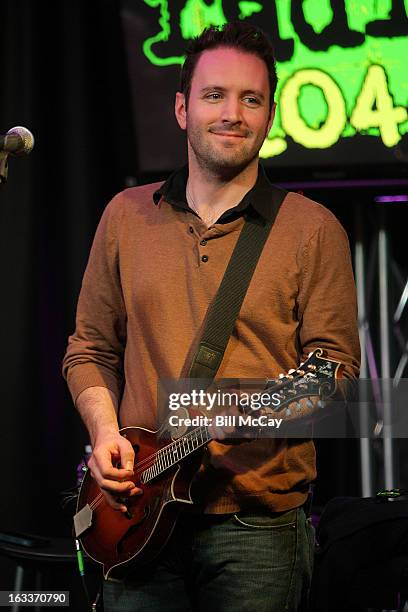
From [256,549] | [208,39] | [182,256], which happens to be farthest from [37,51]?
[256,549]

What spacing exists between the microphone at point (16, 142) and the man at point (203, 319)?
51 centimetres

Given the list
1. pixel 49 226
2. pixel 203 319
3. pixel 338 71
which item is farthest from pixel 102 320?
pixel 49 226

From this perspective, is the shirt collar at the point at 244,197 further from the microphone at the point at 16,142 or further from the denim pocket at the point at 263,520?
the denim pocket at the point at 263,520

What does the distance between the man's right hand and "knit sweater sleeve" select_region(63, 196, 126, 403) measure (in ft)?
0.82

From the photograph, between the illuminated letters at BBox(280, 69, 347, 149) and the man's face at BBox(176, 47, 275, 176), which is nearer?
the man's face at BBox(176, 47, 275, 176)

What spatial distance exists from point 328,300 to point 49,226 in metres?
2.31

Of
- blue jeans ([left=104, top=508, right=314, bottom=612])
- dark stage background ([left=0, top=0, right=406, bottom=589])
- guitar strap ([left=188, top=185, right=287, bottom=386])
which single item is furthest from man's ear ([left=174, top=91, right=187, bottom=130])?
dark stage background ([left=0, top=0, right=406, bottom=589])

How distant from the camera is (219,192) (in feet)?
8.28

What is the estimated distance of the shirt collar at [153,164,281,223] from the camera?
245 cm

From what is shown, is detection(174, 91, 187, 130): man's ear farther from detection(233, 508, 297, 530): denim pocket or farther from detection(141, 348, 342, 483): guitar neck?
detection(233, 508, 297, 530): denim pocket

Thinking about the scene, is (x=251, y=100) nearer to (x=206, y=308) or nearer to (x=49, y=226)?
(x=206, y=308)

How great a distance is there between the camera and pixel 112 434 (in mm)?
2344

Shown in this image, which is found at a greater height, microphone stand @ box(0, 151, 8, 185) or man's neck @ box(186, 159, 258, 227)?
microphone stand @ box(0, 151, 8, 185)

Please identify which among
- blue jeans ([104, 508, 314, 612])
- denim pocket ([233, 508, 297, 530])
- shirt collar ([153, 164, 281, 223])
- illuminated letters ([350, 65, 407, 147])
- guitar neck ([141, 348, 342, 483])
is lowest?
blue jeans ([104, 508, 314, 612])
